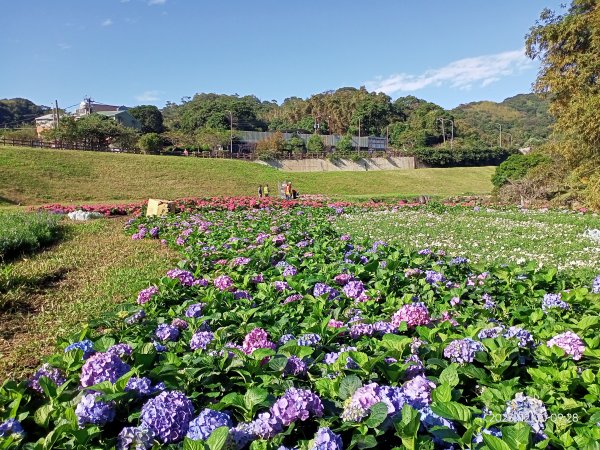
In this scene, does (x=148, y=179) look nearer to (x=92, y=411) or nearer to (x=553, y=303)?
(x=553, y=303)

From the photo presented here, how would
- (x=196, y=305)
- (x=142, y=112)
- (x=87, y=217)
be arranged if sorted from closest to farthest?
(x=196, y=305) < (x=87, y=217) < (x=142, y=112)

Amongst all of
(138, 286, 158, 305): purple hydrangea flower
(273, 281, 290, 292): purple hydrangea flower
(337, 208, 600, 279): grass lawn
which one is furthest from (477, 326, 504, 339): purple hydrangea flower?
(337, 208, 600, 279): grass lawn

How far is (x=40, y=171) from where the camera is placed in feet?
84.3

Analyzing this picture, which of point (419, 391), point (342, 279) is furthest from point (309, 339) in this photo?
point (342, 279)

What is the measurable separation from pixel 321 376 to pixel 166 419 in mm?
757

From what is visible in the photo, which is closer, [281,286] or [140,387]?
[140,387]

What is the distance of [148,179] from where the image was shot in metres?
29.0

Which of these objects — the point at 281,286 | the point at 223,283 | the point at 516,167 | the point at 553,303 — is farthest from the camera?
the point at 516,167

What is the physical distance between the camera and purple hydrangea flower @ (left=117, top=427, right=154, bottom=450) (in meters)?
1.55

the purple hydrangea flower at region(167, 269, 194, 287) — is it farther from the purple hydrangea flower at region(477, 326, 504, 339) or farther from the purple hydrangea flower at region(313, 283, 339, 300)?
the purple hydrangea flower at region(477, 326, 504, 339)

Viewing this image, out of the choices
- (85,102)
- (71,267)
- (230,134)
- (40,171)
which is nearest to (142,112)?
(85,102)

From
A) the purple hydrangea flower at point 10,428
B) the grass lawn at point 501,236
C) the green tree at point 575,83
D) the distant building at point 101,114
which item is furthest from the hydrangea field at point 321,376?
the distant building at point 101,114

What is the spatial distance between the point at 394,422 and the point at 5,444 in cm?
130

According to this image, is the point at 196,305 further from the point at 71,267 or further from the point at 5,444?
the point at 71,267
